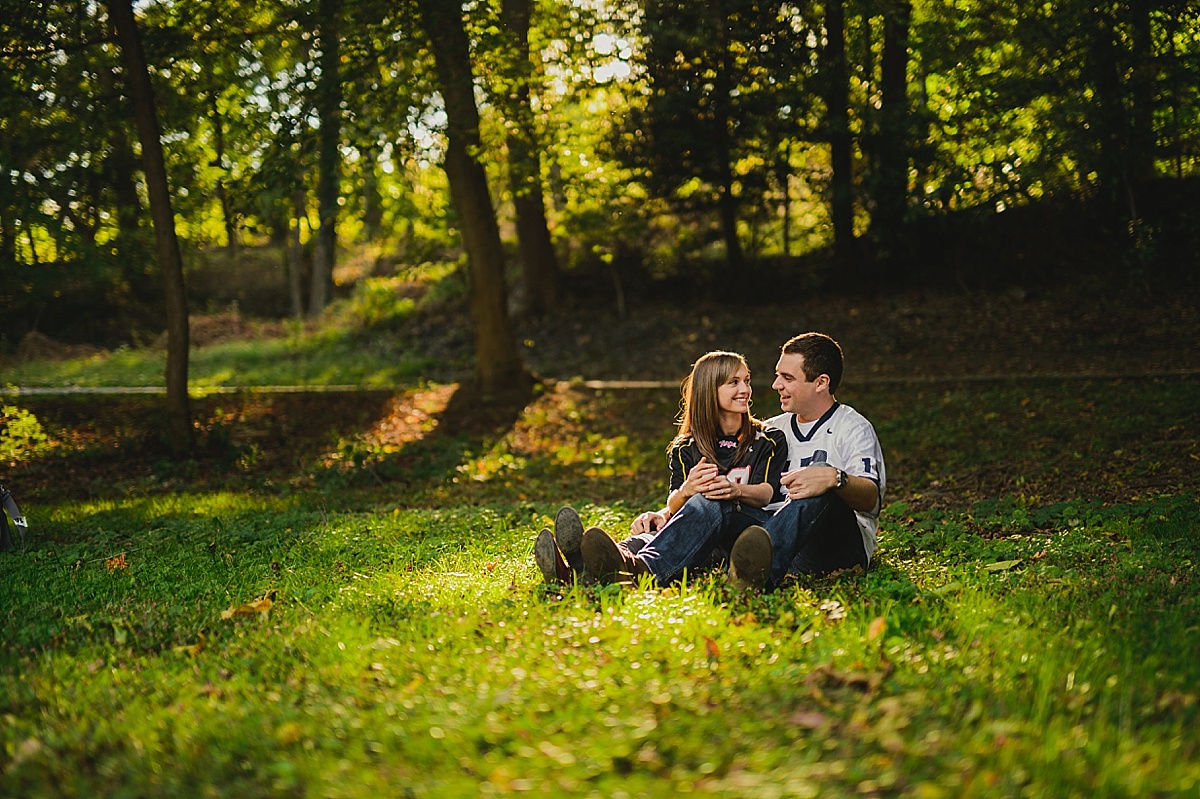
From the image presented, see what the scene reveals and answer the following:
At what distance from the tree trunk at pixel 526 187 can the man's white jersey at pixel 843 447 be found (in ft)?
29.1

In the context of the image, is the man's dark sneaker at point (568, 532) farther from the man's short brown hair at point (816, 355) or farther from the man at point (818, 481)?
the man's short brown hair at point (816, 355)

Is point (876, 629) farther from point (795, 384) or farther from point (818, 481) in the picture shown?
point (795, 384)

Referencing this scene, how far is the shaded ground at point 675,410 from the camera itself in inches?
420

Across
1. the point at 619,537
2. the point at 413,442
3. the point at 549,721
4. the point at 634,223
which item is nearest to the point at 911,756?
the point at 549,721

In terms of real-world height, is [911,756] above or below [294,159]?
below

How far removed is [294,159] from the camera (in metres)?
12.8

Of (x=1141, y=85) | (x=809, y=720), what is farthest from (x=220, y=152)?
(x=809, y=720)

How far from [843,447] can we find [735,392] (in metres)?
0.68

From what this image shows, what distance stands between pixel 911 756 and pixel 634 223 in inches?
712

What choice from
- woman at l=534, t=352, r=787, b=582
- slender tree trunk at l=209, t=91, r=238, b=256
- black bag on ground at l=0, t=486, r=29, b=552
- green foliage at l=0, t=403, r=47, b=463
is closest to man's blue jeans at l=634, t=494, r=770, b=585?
woman at l=534, t=352, r=787, b=582

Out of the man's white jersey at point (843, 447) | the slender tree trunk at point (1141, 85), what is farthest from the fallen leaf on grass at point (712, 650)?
the slender tree trunk at point (1141, 85)

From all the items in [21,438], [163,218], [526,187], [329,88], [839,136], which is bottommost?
[21,438]

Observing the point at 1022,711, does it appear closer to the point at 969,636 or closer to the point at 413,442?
the point at 969,636

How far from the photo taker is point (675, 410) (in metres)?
15.2
